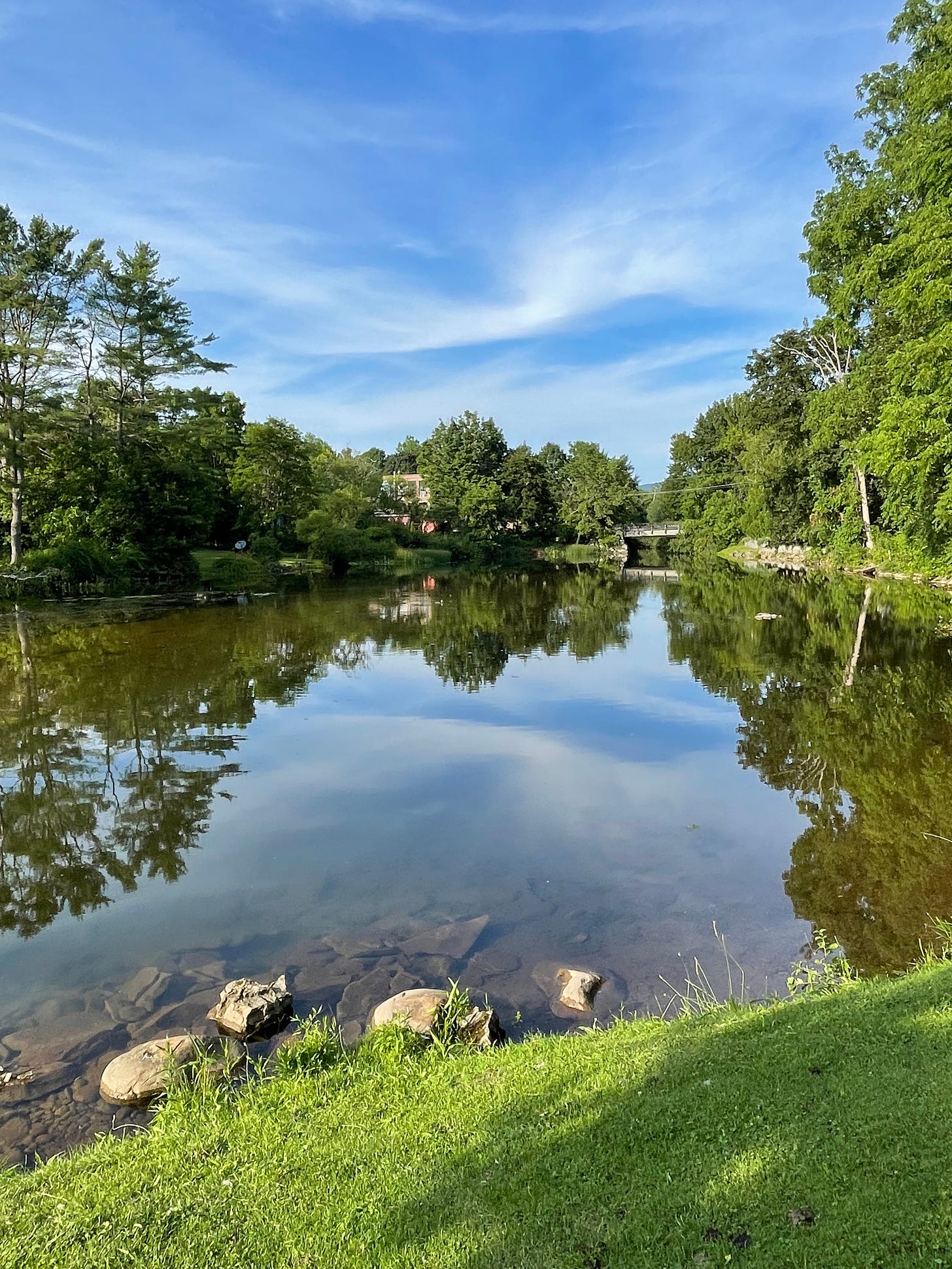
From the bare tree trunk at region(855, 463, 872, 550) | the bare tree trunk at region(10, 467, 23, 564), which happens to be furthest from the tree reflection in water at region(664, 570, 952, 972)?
the bare tree trunk at region(10, 467, 23, 564)

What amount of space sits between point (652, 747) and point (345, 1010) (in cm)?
731

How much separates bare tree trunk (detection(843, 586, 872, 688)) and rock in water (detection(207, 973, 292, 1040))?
12.8 meters

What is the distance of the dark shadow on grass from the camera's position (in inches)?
101

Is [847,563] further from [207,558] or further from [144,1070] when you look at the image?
[144,1070]

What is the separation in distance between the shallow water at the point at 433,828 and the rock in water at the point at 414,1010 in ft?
0.97

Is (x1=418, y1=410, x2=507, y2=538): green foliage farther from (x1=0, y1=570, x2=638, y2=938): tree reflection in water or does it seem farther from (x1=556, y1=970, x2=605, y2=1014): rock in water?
(x1=556, y1=970, x2=605, y2=1014): rock in water

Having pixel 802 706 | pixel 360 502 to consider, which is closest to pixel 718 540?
pixel 360 502

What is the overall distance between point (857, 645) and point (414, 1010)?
16.9 meters

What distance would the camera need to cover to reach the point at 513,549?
72000mm

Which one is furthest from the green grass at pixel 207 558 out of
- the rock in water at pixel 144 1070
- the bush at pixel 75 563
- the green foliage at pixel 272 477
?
the rock in water at pixel 144 1070

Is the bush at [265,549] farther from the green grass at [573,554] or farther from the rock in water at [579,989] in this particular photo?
the rock in water at [579,989]

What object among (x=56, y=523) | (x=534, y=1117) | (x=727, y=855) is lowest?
(x=727, y=855)

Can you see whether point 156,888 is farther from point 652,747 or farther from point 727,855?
point 652,747

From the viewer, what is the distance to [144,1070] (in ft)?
14.7
